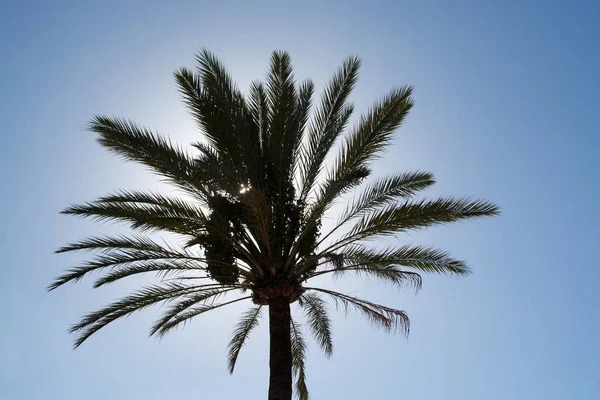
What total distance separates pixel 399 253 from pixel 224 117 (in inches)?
154

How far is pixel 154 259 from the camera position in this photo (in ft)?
29.0

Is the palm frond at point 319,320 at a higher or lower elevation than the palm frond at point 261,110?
lower

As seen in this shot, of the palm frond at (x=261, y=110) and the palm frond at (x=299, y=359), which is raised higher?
the palm frond at (x=261, y=110)

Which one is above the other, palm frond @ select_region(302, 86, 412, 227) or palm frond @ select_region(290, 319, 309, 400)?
palm frond @ select_region(302, 86, 412, 227)

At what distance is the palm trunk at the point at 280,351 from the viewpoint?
8328mm

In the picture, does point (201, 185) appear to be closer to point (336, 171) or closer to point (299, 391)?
point (336, 171)

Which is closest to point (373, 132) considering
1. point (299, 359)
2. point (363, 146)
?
point (363, 146)

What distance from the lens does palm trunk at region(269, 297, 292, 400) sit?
328 inches

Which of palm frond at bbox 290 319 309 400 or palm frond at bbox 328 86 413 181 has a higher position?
palm frond at bbox 328 86 413 181

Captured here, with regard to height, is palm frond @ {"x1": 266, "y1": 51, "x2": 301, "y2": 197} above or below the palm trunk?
above

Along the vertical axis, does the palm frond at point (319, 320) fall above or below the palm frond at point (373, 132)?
below

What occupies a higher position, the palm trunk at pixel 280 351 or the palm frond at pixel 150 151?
the palm frond at pixel 150 151

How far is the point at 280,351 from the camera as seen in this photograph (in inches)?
343

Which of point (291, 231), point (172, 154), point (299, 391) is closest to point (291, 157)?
point (291, 231)
